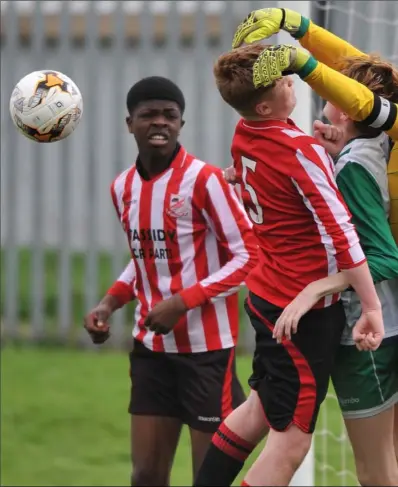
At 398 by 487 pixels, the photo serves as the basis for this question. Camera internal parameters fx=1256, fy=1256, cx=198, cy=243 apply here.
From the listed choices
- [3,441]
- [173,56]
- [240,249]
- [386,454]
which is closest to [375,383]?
[386,454]

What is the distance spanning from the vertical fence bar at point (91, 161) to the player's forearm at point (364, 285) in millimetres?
5899

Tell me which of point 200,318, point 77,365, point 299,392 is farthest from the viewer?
point 77,365

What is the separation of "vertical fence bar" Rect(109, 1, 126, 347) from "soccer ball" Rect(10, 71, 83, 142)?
191 inches

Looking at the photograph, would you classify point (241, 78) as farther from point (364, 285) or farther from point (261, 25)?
point (364, 285)

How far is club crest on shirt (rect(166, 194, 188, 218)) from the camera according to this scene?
4723mm

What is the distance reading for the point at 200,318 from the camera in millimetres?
4793

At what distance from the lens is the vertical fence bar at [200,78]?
30.6 feet

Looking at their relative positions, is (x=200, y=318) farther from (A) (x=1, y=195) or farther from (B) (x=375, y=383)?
(A) (x=1, y=195)

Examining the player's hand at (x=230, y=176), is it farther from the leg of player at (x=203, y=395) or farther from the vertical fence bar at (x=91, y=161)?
the vertical fence bar at (x=91, y=161)

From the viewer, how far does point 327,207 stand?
12.5 ft

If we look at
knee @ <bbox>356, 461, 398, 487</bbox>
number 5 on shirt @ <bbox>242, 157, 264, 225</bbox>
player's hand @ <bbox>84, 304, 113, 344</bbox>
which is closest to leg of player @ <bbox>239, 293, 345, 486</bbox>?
knee @ <bbox>356, 461, 398, 487</bbox>

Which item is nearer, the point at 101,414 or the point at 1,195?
the point at 101,414

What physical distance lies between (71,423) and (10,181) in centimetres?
285

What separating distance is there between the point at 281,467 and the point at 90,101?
6.03 m
